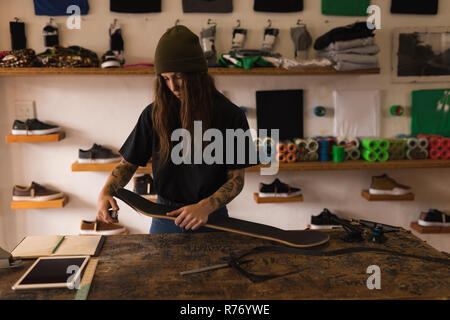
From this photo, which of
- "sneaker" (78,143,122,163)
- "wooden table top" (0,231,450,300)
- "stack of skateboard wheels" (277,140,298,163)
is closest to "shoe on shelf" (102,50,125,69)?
"sneaker" (78,143,122,163)

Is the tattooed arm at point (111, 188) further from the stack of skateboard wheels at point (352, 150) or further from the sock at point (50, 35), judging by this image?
the stack of skateboard wheels at point (352, 150)

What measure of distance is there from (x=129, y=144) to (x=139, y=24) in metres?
1.46

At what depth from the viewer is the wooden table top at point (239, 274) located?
1033mm

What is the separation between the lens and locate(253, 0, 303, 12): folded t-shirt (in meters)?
2.83

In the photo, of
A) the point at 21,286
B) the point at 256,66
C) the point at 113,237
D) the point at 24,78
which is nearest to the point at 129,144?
the point at 113,237

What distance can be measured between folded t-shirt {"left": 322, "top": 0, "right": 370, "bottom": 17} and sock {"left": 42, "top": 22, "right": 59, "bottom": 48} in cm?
206

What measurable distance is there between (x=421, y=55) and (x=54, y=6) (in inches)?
114

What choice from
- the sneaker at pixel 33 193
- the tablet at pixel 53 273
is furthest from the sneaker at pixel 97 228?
the tablet at pixel 53 273

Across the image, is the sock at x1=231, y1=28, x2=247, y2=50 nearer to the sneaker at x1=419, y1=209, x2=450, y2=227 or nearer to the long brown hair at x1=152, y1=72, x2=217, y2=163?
the long brown hair at x1=152, y1=72, x2=217, y2=163

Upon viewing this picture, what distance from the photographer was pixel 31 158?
2.91 metres

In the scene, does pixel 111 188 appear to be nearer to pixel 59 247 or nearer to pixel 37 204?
pixel 59 247

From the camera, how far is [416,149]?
2.84 m

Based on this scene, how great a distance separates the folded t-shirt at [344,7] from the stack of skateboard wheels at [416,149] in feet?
3.57
